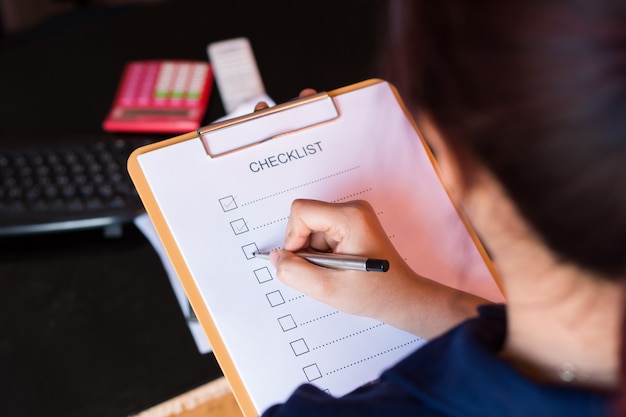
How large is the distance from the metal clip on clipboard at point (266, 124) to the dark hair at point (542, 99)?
0.95 feet

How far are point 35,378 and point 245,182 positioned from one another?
27 cm

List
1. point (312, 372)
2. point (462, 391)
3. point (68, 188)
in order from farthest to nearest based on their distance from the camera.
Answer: point (68, 188), point (312, 372), point (462, 391)

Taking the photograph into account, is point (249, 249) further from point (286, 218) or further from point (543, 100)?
point (543, 100)

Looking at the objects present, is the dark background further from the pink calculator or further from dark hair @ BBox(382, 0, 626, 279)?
dark hair @ BBox(382, 0, 626, 279)

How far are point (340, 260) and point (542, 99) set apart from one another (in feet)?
0.92

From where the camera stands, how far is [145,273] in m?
0.71

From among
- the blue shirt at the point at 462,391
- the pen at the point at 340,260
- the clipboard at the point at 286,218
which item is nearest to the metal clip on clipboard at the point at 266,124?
the clipboard at the point at 286,218

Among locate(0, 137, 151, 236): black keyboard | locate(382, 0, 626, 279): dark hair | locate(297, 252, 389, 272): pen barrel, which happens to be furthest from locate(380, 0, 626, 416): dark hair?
locate(0, 137, 151, 236): black keyboard

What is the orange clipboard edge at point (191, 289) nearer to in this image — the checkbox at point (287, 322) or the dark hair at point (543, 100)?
the checkbox at point (287, 322)

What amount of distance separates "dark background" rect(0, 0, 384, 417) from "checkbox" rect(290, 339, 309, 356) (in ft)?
0.46

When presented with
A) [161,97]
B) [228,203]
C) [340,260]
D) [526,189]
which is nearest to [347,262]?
[340,260]

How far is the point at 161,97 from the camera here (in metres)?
0.81

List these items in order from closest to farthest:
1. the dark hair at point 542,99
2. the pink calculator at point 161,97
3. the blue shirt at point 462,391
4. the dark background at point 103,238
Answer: the dark hair at point 542,99, the blue shirt at point 462,391, the dark background at point 103,238, the pink calculator at point 161,97

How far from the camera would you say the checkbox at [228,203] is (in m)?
0.59
